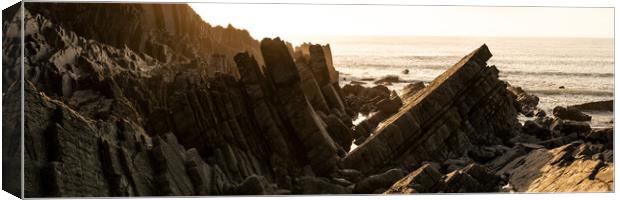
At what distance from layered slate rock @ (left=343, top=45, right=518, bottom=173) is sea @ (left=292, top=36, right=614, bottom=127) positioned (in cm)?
70

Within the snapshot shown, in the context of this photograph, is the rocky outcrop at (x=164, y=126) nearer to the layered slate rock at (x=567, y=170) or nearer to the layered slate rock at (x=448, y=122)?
the layered slate rock at (x=448, y=122)

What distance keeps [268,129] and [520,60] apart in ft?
22.9

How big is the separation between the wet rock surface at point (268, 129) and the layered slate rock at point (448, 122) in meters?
0.04

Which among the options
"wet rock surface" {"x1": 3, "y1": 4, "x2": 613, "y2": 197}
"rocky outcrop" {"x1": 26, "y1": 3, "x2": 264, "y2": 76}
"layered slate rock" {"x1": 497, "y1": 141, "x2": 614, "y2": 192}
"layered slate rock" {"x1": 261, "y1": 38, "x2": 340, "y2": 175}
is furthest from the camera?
"layered slate rock" {"x1": 261, "y1": 38, "x2": 340, "y2": 175}

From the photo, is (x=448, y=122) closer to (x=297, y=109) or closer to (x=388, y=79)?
(x=388, y=79)

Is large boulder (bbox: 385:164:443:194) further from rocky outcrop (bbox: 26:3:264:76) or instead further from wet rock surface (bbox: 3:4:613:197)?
rocky outcrop (bbox: 26:3:264:76)

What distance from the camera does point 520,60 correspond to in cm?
2630

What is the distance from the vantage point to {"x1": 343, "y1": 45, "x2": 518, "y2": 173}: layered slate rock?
2667cm

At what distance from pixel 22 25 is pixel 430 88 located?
1136 centimetres

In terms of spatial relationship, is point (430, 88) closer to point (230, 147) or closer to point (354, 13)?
point (354, 13)

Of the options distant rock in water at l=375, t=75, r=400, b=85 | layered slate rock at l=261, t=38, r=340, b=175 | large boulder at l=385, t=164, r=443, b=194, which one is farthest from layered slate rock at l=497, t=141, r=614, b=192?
layered slate rock at l=261, t=38, r=340, b=175

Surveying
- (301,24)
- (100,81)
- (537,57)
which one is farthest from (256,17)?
(537,57)

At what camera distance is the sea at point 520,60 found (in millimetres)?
25547

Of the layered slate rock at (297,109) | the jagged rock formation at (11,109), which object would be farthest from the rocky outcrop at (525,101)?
the jagged rock formation at (11,109)
